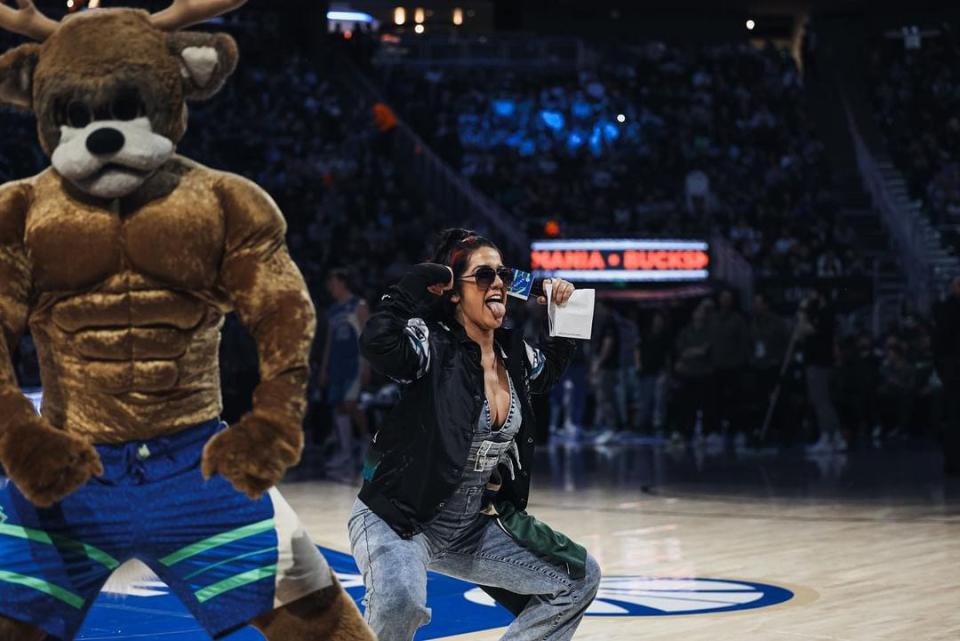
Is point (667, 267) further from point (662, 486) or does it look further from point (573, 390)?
point (662, 486)

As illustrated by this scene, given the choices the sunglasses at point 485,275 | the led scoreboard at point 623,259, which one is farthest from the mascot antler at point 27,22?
the led scoreboard at point 623,259

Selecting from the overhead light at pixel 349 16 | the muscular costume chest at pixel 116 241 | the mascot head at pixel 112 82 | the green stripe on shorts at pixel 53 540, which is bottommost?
the green stripe on shorts at pixel 53 540

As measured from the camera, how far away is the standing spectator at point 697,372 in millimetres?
14500

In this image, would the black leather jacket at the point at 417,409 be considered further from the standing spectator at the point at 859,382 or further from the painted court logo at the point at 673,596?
the standing spectator at the point at 859,382

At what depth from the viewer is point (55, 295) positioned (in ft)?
11.1

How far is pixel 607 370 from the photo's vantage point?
53.4 feet

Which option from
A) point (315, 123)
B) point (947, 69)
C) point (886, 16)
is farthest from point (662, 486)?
point (886, 16)

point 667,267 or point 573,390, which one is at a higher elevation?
point 667,267

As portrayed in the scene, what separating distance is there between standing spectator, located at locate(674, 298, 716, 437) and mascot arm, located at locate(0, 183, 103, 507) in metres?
11.4

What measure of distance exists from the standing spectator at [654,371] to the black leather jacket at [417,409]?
37.3ft

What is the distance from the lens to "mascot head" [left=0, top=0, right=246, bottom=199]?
3326 mm

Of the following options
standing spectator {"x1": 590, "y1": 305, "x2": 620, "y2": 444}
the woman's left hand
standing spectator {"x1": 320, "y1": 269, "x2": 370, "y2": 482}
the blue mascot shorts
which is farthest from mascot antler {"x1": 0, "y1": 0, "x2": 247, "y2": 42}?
standing spectator {"x1": 590, "y1": 305, "x2": 620, "y2": 444}

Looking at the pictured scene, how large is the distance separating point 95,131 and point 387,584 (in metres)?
1.43

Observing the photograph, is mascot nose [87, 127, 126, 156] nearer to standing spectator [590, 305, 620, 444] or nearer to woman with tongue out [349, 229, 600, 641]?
woman with tongue out [349, 229, 600, 641]
